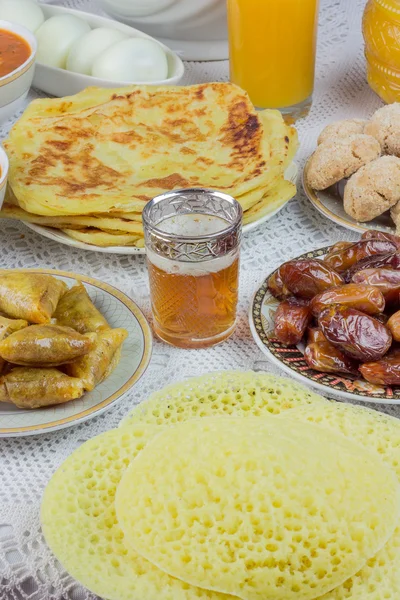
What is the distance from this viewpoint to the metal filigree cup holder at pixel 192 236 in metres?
1.29

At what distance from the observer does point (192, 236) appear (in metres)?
1.27

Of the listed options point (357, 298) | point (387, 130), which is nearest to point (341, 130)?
point (387, 130)

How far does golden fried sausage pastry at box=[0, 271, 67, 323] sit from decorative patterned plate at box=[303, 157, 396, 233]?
2.05 ft

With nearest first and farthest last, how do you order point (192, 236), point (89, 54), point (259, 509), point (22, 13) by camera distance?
point (259, 509), point (192, 236), point (89, 54), point (22, 13)

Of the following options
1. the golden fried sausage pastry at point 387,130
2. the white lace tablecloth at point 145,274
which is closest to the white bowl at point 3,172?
the white lace tablecloth at point 145,274

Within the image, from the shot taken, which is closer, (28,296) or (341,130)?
(28,296)

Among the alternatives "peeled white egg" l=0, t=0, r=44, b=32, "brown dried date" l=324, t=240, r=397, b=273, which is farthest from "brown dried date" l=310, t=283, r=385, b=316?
"peeled white egg" l=0, t=0, r=44, b=32

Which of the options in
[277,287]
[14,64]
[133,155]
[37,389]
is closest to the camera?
[37,389]

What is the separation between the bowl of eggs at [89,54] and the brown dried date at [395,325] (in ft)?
3.42

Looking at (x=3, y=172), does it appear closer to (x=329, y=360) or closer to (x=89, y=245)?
(x=89, y=245)

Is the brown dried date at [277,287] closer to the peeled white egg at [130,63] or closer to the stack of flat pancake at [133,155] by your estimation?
the stack of flat pancake at [133,155]

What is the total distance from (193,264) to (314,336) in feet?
0.76

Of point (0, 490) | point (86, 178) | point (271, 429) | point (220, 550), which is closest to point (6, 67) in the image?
point (86, 178)

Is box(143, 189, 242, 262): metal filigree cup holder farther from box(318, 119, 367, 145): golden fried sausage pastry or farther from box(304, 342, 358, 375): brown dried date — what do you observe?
box(318, 119, 367, 145): golden fried sausage pastry
